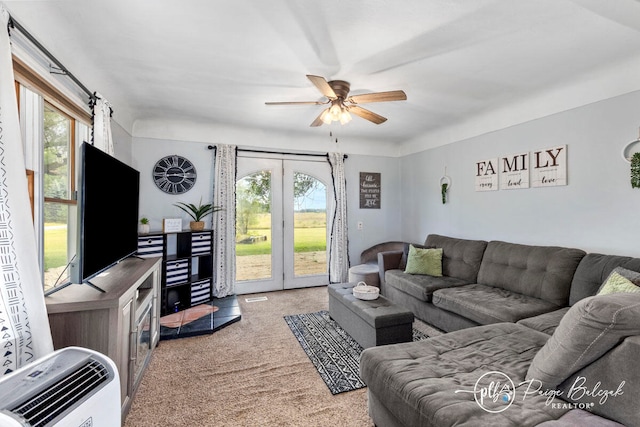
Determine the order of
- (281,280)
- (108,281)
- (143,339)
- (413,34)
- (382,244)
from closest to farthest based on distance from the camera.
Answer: (108,281) < (413,34) < (143,339) < (281,280) < (382,244)

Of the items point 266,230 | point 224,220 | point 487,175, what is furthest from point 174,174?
point 487,175

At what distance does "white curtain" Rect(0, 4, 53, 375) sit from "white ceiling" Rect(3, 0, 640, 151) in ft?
2.26

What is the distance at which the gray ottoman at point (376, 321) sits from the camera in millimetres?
2406

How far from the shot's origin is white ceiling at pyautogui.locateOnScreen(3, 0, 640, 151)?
1.78m

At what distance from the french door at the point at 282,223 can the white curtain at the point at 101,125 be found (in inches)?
76.5

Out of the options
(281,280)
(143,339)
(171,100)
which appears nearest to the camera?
(143,339)

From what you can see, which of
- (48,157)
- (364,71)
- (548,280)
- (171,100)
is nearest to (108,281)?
(48,157)

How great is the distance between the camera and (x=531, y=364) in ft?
4.74

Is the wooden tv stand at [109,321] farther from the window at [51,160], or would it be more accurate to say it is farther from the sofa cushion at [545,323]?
the sofa cushion at [545,323]

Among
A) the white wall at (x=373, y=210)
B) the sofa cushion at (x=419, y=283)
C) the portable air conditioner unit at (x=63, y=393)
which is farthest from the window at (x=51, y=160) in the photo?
the white wall at (x=373, y=210)

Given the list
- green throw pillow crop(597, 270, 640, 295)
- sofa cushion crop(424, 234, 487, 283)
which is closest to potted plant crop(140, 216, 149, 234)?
sofa cushion crop(424, 234, 487, 283)

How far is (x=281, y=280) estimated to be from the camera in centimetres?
468

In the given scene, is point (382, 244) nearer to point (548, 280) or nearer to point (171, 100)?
point (548, 280)

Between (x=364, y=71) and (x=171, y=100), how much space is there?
7.14 ft
